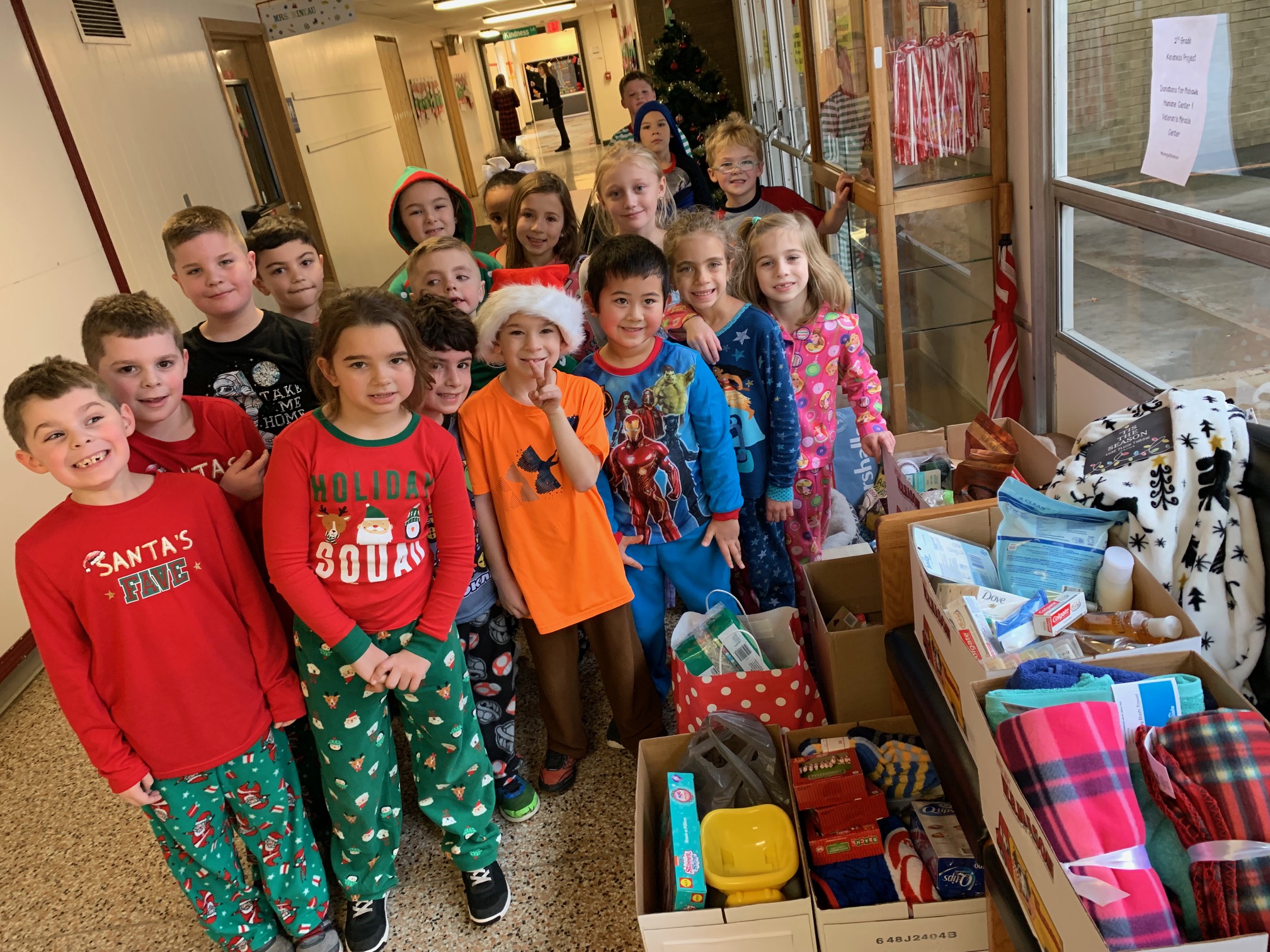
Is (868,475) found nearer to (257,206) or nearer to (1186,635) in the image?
(1186,635)

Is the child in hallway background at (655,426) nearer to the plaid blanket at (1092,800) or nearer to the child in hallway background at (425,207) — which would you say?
the child in hallway background at (425,207)

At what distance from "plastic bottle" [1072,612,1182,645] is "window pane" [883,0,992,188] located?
207cm

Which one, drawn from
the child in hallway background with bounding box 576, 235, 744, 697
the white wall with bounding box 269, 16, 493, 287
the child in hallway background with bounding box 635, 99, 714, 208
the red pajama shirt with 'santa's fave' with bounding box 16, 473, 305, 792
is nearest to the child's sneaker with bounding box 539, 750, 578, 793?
the child in hallway background with bounding box 576, 235, 744, 697

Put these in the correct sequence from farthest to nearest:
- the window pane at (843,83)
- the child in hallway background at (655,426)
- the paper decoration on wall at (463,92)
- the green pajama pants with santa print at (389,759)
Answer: the paper decoration on wall at (463,92) → the window pane at (843,83) → the child in hallway background at (655,426) → the green pajama pants with santa print at (389,759)

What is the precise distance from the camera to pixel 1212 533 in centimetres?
132

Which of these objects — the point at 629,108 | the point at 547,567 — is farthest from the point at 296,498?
the point at 629,108

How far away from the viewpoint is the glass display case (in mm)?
2859

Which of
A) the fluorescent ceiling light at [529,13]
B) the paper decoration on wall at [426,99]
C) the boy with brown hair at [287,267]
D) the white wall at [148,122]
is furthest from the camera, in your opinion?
the fluorescent ceiling light at [529,13]

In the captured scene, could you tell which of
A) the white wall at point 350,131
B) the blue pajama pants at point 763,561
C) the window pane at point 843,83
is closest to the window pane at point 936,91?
the window pane at point 843,83

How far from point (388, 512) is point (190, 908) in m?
1.14

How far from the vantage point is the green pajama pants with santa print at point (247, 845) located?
5.29 ft

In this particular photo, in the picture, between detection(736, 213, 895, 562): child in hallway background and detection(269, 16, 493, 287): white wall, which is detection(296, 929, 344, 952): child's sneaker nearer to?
detection(736, 213, 895, 562): child in hallway background

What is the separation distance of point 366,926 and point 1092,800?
1.46 m

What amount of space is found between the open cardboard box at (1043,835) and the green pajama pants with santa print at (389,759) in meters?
0.98
